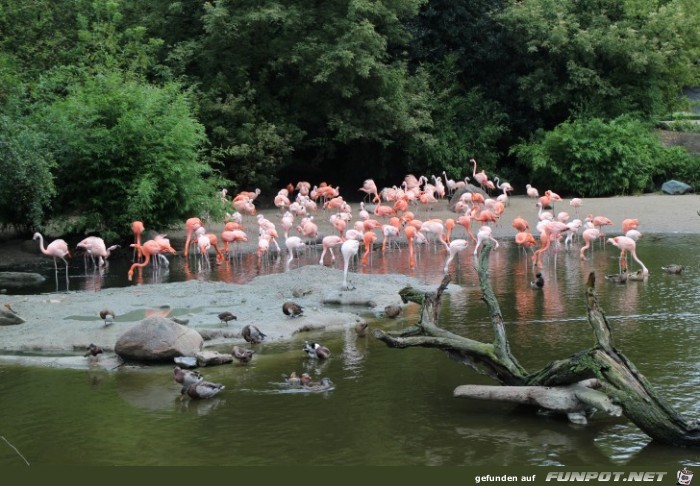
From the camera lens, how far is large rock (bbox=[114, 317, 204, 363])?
9305mm

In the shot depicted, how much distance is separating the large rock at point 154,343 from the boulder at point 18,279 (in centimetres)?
629

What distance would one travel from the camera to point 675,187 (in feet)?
82.1

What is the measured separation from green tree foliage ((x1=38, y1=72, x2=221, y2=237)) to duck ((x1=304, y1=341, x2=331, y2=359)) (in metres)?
8.75

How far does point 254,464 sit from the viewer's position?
6.49 meters

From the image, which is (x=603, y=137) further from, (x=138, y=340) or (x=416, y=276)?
(x=138, y=340)

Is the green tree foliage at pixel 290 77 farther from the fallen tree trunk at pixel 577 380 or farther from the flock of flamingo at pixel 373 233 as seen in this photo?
the fallen tree trunk at pixel 577 380

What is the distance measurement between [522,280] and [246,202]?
918 centimetres

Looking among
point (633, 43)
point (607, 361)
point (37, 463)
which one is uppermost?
point (633, 43)

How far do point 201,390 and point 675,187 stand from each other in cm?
1996

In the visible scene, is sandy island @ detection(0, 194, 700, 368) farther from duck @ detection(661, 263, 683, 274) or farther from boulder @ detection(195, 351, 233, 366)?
duck @ detection(661, 263, 683, 274)

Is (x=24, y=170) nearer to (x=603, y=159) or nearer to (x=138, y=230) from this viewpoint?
(x=138, y=230)

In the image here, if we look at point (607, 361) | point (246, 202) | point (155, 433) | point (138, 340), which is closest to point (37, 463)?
point (155, 433)

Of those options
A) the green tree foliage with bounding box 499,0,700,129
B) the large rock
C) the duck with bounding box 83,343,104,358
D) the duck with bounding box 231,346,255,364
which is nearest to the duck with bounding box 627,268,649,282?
the duck with bounding box 231,346,255,364

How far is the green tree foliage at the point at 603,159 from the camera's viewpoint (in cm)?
2509
